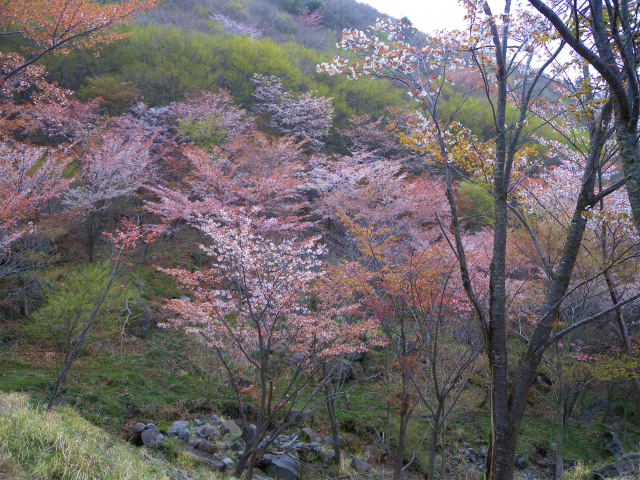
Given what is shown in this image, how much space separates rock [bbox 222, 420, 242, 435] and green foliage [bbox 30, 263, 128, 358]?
146 inches

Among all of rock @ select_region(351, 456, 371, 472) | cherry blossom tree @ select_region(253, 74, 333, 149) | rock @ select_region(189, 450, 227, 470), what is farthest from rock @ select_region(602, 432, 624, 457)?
cherry blossom tree @ select_region(253, 74, 333, 149)

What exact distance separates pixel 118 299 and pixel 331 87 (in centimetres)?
2003

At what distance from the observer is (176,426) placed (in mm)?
7102

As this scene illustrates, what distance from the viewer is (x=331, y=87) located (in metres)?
23.9

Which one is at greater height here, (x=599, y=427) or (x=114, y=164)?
(x=114, y=164)

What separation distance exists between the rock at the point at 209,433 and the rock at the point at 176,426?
37 cm

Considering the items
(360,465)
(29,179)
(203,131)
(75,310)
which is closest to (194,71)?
(203,131)

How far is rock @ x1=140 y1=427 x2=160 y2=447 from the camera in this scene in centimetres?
637

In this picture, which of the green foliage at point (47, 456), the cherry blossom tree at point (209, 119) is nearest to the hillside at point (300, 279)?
the green foliage at point (47, 456)

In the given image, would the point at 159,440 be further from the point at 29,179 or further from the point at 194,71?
the point at 194,71

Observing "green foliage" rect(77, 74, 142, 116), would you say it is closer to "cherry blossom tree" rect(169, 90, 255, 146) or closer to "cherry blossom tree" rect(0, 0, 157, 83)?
"cherry blossom tree" rect(169, 90, 255, 146)

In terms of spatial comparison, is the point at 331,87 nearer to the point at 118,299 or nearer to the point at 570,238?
the point at 118,299

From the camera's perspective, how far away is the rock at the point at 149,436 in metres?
6.37

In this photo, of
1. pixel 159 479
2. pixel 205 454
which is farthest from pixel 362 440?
pixel 159 479
